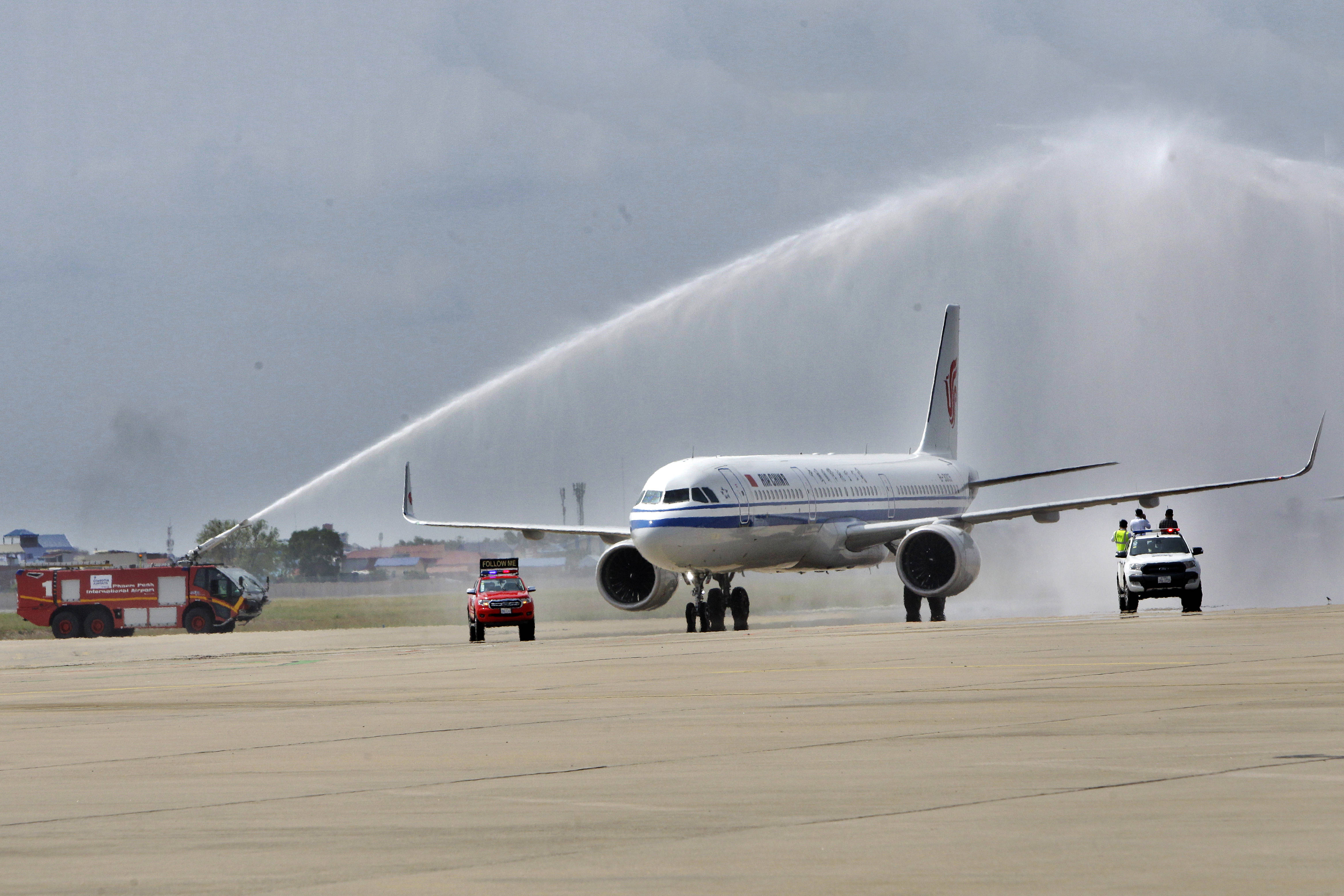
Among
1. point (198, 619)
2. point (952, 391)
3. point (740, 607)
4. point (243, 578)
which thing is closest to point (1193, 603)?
point (740, 607)

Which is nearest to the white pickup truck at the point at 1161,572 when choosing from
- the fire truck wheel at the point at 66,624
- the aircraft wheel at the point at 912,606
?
the aircraft wheel at the point at 912,606

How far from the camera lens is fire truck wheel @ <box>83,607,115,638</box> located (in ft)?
198

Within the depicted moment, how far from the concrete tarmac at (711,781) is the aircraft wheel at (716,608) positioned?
720 inches

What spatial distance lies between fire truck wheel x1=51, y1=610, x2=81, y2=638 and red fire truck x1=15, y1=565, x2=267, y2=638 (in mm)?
20

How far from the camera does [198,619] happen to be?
6053 centimetres

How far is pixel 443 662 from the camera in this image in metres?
31.3

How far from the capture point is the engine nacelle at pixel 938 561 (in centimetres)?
4525

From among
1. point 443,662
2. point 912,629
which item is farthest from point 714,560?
point 443,662

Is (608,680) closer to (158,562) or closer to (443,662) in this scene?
(443,662)

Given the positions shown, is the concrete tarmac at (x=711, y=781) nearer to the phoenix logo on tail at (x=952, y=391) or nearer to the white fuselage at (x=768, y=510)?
the white fuselage at (x=768, y=510)

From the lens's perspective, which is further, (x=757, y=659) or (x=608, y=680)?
(x=757, y=659)

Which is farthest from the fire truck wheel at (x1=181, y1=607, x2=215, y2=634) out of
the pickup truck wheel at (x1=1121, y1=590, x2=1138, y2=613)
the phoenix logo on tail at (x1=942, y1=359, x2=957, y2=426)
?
the pickup truck wheel at (x1=1121, y1=590, x2=1138, y2=613)

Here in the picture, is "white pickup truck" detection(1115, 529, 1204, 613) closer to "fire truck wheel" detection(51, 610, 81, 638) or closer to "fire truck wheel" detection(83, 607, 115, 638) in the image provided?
"fire truck wheel" detection(83, 607, 115, 638)

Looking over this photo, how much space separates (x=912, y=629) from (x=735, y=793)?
2845cm
